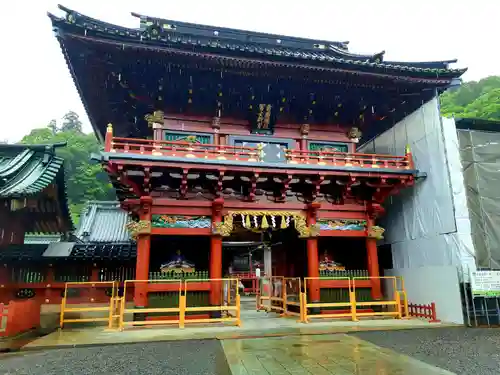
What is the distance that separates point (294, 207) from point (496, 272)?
749 cm

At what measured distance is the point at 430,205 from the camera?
14.3 meters

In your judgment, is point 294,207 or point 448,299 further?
point 294,207

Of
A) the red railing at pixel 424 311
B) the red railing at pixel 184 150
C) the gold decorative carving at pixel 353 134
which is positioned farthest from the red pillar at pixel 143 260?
the red railing at pixel 424 311

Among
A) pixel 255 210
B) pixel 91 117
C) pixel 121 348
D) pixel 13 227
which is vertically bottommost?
pixel 121 348

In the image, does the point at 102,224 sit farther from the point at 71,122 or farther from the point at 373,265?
the point at 71,122

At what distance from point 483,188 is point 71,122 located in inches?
3907

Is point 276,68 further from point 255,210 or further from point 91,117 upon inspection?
point 91,117

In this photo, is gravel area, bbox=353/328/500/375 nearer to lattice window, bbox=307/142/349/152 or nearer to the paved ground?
the paved ground

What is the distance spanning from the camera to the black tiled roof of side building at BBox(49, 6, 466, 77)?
11945 millimetres

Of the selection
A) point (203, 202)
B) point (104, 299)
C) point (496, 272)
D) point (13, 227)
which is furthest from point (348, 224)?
point (13, 227)

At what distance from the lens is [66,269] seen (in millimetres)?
16234

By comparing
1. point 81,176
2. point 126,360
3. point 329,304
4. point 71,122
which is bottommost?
point 126,360

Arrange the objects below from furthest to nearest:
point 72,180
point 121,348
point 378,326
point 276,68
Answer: point 72,180
point 276,68
point 378,326
point 121,348

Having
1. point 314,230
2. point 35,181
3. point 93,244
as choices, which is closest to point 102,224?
point 93,244
